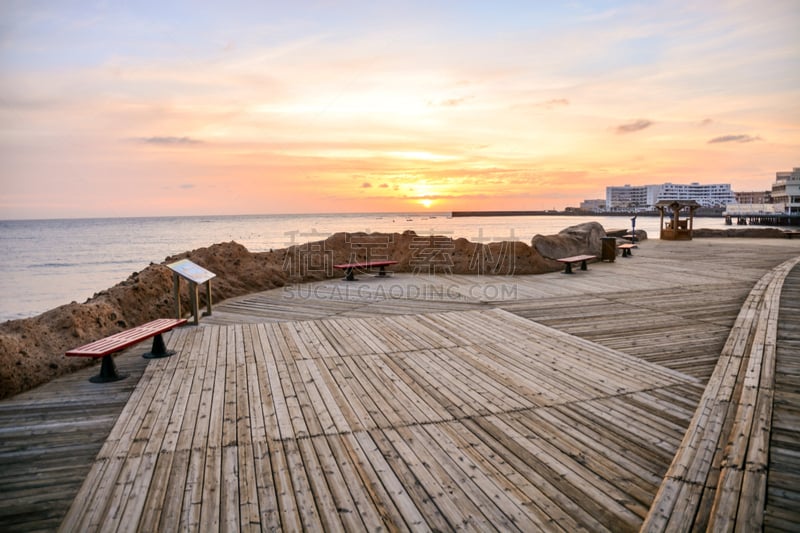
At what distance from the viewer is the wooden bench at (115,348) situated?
458cm

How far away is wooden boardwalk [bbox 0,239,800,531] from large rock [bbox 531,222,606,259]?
6671mm

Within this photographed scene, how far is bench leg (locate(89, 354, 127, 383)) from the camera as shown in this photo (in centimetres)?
484

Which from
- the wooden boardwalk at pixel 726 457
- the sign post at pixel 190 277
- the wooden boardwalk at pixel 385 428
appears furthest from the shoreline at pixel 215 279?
the wooden boardwalk at pixel 726 457

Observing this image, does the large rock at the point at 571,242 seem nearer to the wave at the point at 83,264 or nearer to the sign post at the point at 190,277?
the sign post at the point at 190,277

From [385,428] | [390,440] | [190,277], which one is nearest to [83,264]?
[190,277]

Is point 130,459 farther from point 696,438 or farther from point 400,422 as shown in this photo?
point 696,438

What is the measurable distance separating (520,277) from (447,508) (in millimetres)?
9580

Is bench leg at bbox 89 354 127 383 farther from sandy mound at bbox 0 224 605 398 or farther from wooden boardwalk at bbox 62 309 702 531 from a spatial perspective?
sandy mound at bbox 0 224 605 398

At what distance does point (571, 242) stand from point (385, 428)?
41.1 feet

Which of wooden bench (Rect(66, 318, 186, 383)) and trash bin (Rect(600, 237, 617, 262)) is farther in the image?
trash bin (Rect(600, 237, 617, 262))

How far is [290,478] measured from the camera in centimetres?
290

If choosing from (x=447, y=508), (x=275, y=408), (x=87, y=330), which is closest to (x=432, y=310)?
(x=275, y=408)

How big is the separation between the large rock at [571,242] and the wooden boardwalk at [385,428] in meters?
6.67

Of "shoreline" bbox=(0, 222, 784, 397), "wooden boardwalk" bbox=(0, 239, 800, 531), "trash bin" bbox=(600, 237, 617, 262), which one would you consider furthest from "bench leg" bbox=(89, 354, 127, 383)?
"trash bin" bbox=(600, 237, 617, 262)
